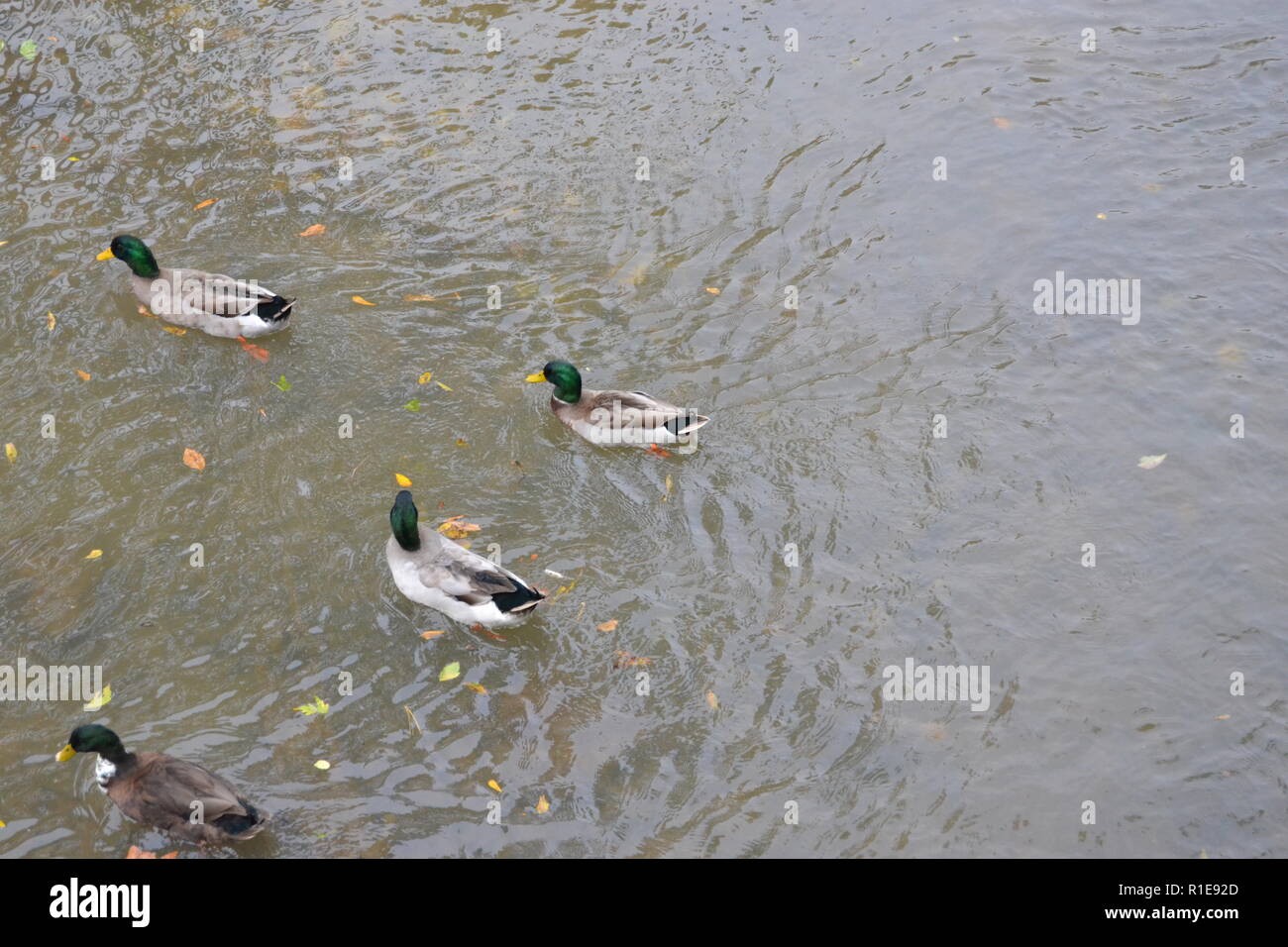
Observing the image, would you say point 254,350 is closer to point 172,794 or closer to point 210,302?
point 210,302

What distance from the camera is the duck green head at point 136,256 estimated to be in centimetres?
969

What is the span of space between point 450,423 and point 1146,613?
5.22 meters

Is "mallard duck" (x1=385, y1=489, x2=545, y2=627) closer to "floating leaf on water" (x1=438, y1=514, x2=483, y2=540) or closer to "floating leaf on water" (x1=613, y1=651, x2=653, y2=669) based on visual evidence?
"floating leaf on water" (x1=438, y1=514, x2=483, y2=540)

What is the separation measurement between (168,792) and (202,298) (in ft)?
15.1

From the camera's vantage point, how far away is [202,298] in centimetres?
956

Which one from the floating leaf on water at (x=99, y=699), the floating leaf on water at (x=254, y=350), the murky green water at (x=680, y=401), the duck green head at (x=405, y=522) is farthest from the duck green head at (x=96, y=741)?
the floating leaf on water at (x=254, y=350)

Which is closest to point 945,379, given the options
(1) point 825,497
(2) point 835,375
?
(2) point 835,375

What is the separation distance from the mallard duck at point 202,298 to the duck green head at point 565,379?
2.30m

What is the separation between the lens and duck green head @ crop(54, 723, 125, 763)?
6582 mm

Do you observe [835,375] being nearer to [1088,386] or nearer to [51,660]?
[1088,386]

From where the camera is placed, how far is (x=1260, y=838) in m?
6.69

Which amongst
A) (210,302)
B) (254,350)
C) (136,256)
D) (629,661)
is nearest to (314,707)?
(629,661)

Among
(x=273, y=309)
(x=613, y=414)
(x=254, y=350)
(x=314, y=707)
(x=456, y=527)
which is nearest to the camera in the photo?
(x=314, y=707)

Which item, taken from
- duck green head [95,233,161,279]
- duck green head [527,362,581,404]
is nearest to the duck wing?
duck green head [527,362,581,404]
